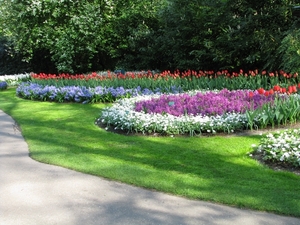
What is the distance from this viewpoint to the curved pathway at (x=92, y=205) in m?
3.18

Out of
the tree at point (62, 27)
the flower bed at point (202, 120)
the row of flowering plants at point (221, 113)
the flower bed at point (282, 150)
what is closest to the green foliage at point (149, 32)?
the tree at point (62, 27)

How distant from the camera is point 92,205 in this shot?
3543 mm

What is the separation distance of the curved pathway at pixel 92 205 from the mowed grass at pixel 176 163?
176 millimetres

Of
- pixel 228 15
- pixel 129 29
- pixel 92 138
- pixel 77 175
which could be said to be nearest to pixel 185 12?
pixel 228 15

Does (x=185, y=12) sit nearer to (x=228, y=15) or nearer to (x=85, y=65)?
(x=228, y=15)

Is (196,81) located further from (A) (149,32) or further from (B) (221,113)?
(A) (149,32)

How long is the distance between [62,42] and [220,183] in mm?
13944

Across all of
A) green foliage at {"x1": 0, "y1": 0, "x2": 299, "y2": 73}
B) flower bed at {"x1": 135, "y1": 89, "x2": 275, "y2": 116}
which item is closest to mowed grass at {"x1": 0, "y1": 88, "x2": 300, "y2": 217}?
flower bed at {"x1": 135, "y1": 89, "x2": 275, "y2": 116}

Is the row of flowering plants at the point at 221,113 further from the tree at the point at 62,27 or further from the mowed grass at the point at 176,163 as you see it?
the tree at the point at 62,27

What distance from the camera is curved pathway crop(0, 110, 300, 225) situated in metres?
3.18

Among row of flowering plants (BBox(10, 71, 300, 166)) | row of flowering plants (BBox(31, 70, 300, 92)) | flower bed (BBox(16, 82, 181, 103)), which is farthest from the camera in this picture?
flower bed (BBox(16, 82, 181, 103))

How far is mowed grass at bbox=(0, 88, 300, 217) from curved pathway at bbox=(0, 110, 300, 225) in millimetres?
176

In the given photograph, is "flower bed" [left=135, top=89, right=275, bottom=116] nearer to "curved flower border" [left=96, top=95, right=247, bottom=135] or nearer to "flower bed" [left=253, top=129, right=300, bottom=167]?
"curved flower border" [left=96, top=95, right=247, bottom=135]

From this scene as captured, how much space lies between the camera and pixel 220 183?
401 centimetres
